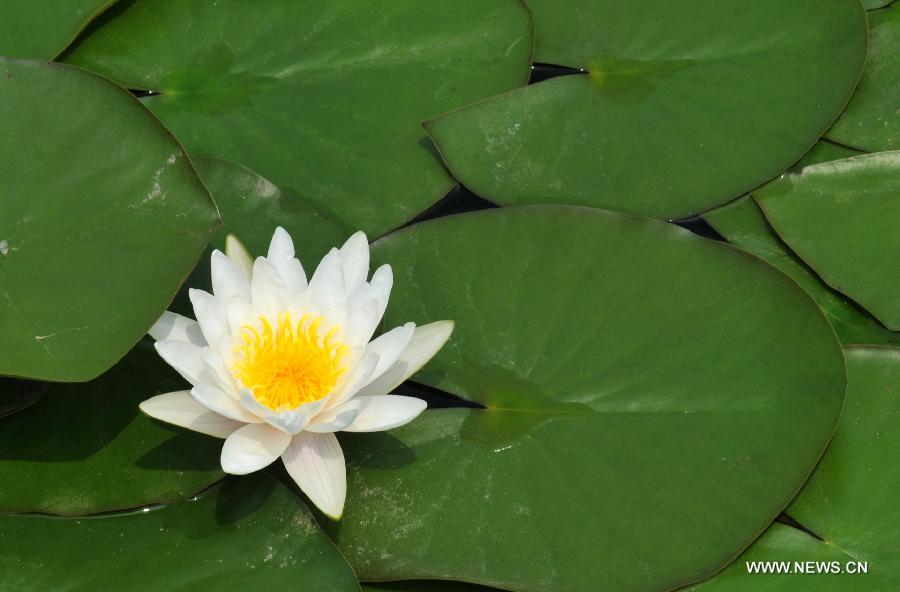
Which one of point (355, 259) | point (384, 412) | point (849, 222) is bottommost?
point (849, 222)

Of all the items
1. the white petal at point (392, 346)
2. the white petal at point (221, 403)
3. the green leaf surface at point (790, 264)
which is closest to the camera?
the white petal at point (221, 403)

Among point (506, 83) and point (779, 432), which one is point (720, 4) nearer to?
point (506, 83)

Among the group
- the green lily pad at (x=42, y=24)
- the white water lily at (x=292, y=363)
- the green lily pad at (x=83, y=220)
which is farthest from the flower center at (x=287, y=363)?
the green lily pad at (x=42, y=24)

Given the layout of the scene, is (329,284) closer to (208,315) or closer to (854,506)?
(208,315)

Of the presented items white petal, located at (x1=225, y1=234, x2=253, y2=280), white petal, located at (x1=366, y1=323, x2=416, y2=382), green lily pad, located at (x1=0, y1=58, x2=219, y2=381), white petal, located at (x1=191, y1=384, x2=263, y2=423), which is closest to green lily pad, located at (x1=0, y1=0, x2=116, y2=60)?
green lily pad, located at (x1=0, y1=58, x2=219, y2=381)

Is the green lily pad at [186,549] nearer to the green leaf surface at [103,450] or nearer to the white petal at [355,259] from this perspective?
the green leaf surface at [103,450]

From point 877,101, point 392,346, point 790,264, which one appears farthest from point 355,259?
point 877,101

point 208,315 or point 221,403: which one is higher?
point 208,315
